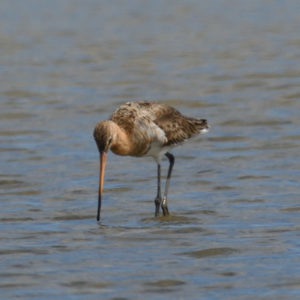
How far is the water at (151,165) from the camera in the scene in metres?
8.12

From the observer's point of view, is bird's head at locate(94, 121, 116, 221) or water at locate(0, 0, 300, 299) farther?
bird's head at locate(94, 121, 116, 221)

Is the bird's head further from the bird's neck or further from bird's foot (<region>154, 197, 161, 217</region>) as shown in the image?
bird's foot (<region>154, 197, 161, 217</region>)

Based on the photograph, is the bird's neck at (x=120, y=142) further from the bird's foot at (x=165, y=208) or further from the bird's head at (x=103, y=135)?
the bird's foot at (x=165, y=208)

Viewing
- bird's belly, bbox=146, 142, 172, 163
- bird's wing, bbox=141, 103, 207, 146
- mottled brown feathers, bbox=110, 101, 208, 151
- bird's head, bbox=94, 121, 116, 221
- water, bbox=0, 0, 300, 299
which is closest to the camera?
water, bbox=0, 0, 300, 299

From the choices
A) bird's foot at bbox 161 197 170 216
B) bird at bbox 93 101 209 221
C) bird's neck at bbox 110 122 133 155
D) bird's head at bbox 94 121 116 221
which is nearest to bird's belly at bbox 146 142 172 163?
bird at bbox 93 101 209 221

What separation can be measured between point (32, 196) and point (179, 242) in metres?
2.71

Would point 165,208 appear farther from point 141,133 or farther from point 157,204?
point 141,133

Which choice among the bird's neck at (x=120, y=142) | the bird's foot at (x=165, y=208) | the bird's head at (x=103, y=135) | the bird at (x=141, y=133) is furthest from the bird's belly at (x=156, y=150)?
the bird's head at (x=103, y=135)

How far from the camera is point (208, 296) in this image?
747cm

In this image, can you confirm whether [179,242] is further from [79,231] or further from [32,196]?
[32,196]

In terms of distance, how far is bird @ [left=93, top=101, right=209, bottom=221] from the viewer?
9.97m

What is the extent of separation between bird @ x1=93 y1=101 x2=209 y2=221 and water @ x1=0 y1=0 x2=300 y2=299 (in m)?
0.58

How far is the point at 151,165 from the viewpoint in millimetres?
12914

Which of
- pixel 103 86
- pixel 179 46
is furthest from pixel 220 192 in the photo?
pixel 179 46
